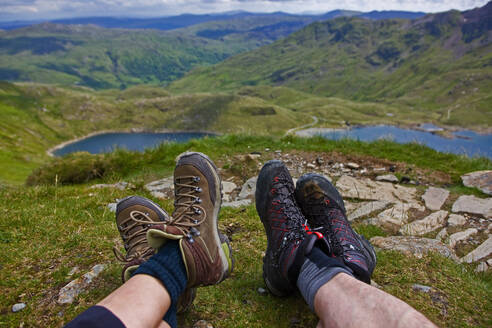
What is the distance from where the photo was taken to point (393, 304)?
5.62 feet

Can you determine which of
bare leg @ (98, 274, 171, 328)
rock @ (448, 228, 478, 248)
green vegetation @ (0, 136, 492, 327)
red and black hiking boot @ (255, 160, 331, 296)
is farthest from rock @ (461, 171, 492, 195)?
bare leg @ (98, 274, 171, 328)

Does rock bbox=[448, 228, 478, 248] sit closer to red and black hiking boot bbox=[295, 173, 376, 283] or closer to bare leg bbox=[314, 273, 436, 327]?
red and black hiking boot bbox=[295, 173, 376, 283]

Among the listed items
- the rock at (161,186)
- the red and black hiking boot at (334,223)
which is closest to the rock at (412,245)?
the red and black hiking boot at (334,223)

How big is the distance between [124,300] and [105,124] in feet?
643

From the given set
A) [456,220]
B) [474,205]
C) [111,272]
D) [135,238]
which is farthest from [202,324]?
[474,205]

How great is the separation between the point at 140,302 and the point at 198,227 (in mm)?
878

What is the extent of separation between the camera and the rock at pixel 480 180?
19.4 ft

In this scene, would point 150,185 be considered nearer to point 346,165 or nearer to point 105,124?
point 346,165

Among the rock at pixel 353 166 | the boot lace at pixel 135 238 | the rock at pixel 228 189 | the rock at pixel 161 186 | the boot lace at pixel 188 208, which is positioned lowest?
the rock at pixel 161 186

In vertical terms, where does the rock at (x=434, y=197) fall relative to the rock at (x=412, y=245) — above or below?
below

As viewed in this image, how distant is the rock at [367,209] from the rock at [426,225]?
604mm

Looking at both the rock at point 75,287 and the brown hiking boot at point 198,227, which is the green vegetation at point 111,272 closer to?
the rock at point 75,287

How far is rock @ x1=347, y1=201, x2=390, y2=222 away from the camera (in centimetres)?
493

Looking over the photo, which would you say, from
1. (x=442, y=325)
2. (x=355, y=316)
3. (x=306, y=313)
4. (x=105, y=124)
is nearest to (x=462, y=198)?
(x=442, y=325)
